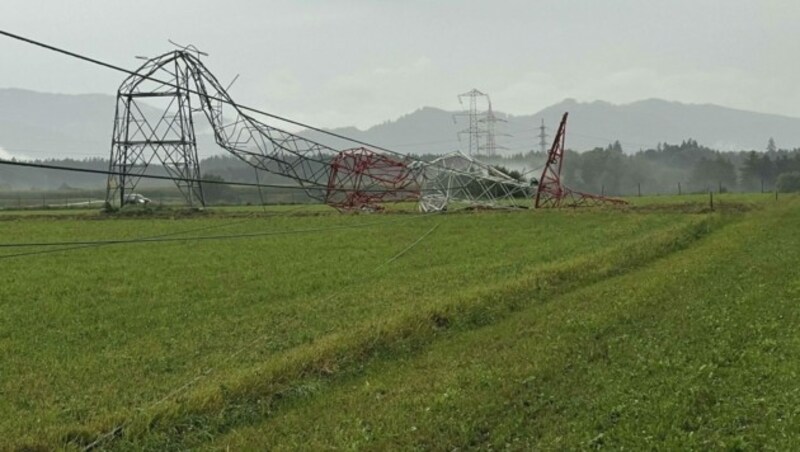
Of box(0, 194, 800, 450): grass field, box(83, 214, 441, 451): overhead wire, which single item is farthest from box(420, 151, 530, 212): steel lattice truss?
box(83, 214, 441, 451): overhead wire

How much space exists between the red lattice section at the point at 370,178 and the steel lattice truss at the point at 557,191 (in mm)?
8646

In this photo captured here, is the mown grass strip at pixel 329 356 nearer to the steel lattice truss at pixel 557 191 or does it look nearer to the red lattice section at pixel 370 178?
the steel lattice truss at pixel 557 191

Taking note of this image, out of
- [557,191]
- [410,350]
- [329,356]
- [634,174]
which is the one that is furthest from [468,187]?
[634,174]

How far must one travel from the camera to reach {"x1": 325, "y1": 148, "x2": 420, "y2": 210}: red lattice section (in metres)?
47.1

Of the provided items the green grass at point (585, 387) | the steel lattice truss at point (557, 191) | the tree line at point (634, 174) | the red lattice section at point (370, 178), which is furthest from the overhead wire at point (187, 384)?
the tree line at point (634, 174)

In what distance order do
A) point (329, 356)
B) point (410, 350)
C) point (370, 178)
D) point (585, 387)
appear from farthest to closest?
point (370, 178) → point (410, 350) → point (329, 356) → point (585, 387)

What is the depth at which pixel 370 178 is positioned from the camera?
47562mm

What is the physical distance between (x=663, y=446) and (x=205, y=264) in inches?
671

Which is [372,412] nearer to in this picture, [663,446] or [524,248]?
[663,446]

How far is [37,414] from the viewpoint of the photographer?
7582 mm

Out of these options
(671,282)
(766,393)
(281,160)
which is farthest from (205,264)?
(281,160)

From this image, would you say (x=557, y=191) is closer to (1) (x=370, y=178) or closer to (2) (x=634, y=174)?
(1) (x=370, y=178)

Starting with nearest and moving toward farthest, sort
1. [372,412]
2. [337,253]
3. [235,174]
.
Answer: [372,412]
[337,253]
[235,174]

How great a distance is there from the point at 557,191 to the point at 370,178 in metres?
12.6
